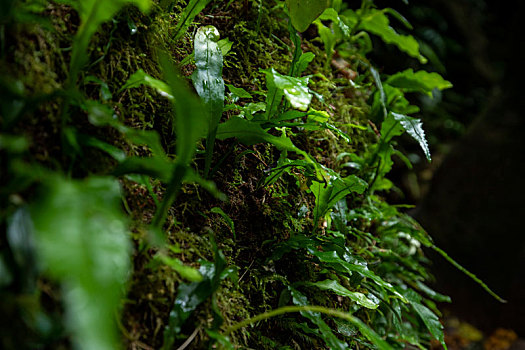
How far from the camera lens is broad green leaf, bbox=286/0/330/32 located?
3.88 ft

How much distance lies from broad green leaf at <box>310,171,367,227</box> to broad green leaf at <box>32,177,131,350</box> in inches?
28.2

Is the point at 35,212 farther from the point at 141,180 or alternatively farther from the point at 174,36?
the point at 174,36

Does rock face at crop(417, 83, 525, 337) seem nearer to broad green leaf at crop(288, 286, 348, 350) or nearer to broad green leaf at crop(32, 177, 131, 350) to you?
broad green leaf at crop(288, 286, 348, 350)

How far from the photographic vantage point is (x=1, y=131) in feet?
2.02

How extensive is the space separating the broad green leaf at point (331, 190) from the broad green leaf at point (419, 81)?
783 millimetres

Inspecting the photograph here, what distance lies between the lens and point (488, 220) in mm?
3070

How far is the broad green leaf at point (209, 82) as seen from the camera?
91 cm

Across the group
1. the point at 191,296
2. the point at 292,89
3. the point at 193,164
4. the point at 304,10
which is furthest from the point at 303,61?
the point at 191,296

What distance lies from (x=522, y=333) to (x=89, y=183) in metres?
3.70

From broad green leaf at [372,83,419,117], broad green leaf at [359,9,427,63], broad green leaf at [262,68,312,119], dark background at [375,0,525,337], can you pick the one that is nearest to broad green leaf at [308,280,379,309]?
broad green leaf at [262,68,312,119]

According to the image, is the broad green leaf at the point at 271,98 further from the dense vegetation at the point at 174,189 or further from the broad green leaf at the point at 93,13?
the broad green leaf at the point at 93,13

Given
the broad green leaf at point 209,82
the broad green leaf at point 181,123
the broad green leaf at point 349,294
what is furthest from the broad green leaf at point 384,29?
the broad green leaf at point 181,123

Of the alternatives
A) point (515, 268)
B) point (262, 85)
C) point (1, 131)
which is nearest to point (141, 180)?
point (1, 131)

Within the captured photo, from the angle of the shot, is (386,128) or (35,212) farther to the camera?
(386,128)
